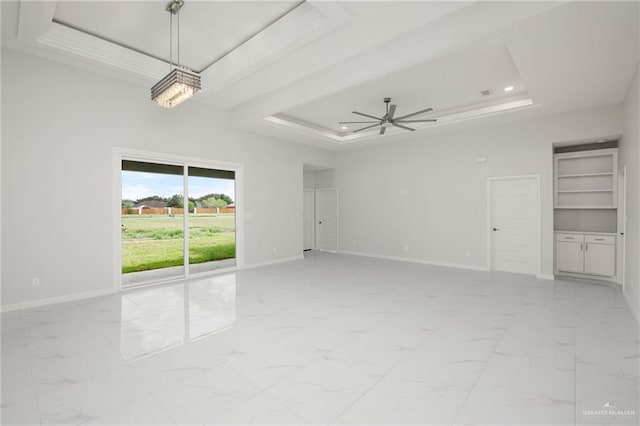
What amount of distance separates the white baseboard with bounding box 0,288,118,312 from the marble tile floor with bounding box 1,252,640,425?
17 centimetres

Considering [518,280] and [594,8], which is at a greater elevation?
[594,8]

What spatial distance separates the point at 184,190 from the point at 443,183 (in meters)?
5.46

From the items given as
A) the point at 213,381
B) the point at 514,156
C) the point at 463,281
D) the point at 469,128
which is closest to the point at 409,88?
the point at 469,128

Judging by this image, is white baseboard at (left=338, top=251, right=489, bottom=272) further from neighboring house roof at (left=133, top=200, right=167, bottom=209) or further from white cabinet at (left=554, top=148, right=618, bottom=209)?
neighboring house roof at (left=133, top=200, right=167, bottom=209)

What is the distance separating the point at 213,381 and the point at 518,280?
5.35 m

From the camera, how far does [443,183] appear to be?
690 centimetres

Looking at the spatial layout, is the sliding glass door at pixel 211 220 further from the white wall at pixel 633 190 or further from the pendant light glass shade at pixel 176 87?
the white wall at pixel 633 190

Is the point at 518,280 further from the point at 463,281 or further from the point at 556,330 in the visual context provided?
the point at 556,330

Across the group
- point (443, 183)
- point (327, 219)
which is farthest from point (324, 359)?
point (327, 219)

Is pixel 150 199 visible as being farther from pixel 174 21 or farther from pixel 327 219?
pixel 327 219

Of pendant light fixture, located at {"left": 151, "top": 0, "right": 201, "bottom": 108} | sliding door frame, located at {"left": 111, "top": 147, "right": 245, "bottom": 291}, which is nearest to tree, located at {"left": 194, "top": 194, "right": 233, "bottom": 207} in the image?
sliding door frame, located at {"left": 111, "top": 147, "right": 245, "bottom": 291}

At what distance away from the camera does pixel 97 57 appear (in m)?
3.96

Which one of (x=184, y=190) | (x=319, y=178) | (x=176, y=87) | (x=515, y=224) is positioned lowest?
(x=515, y=224)

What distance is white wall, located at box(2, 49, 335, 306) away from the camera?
3781mm
